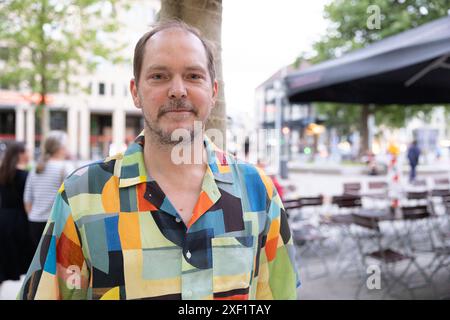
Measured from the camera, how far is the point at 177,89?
1313 millimetres

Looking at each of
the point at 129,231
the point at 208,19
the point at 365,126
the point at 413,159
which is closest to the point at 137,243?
the point at 129,231

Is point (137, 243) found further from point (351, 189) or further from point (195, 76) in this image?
point (351, 189)

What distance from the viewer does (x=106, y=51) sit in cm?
1385

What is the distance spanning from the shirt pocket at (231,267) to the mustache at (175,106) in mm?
401

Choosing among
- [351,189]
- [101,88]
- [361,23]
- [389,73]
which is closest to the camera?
[389,73]

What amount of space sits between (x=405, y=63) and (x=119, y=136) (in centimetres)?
3830

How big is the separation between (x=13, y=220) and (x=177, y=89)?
144 inches

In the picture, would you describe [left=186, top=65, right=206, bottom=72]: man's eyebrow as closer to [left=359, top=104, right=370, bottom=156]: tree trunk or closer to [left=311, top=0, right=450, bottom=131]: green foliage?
[left=311, top=0, right=450, bottom=131]: green foliage

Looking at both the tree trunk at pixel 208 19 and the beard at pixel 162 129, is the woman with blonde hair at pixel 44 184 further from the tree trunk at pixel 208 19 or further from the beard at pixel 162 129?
the beard at pixel 162 129

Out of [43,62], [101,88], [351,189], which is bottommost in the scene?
[351,189]

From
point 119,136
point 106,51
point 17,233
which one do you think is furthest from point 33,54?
point 119,136

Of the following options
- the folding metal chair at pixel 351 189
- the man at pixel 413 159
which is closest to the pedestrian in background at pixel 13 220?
the folding metal chair at pixel 351 189

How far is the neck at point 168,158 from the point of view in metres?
1.40
